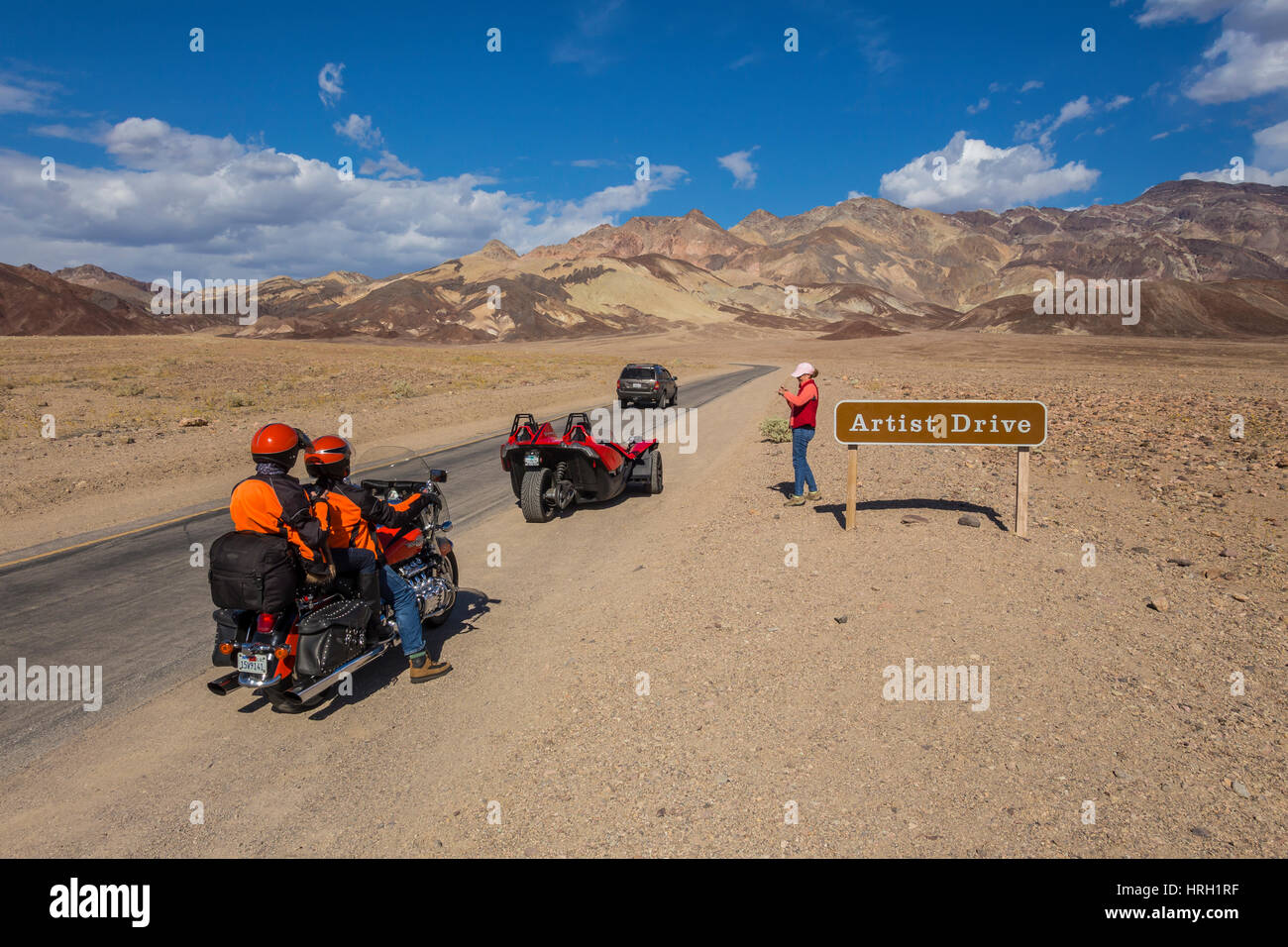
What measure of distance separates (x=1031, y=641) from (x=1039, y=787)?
2.01 metres

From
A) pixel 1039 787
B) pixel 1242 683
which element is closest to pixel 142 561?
pixel 1039 787

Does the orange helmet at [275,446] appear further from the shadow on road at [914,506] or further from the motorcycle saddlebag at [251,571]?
the shadow on road at [914,506]

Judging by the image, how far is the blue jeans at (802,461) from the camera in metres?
10.2

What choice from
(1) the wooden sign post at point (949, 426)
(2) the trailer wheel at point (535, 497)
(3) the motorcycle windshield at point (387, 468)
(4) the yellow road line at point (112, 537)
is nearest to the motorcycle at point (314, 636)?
(2) the trailer wheel at point (535, 497)

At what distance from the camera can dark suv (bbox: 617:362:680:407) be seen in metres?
26.4

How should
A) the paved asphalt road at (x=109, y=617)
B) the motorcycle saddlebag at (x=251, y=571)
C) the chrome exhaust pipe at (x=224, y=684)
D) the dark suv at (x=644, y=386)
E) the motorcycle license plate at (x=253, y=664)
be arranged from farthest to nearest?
the dark suv at (x=644, y=386) → the paved asphalt road at (x=109, y=617) → the chrome exhaust pipe at (x=224, y=684) → the motorcycle license plate at (x=253, y=664) → the motorcycle saddlebag at (x=251, y=571)

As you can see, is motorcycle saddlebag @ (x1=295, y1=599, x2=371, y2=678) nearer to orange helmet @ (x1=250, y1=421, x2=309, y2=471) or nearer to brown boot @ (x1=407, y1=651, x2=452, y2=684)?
brown boot @ (x1=407, y1=651, x2=452, y2=684)

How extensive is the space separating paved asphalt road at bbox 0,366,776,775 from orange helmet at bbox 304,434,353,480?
2101mm

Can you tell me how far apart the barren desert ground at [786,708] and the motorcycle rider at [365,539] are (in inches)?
14.5

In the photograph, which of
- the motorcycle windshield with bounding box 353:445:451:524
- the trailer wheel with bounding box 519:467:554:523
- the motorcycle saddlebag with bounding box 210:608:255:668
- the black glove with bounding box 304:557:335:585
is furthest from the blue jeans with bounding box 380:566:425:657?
the motorcycle windshield with bounding box 353:445:451:524

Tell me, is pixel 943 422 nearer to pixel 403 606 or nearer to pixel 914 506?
pixel 914 506

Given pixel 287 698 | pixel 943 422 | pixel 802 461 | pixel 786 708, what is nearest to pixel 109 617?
pixel 287 698

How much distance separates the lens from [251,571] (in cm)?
440
